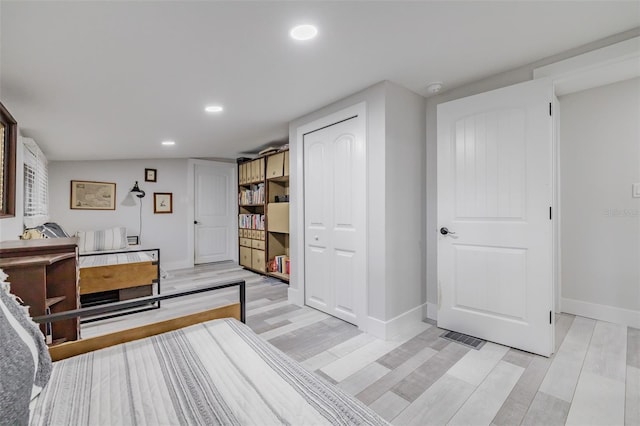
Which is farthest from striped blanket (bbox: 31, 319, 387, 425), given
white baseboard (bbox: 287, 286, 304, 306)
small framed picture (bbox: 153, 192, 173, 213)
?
small framed picture (bbox: 153, 192, 173, 213)

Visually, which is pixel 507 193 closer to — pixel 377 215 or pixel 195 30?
pixel 377 215

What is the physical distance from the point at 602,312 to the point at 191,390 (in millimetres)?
3456

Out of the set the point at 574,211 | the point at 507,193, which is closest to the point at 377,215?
the point at 507,193

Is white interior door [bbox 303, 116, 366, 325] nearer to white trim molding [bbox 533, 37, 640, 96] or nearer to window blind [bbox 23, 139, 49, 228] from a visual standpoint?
white trim molding [bbox 533, 37, 640, 96]

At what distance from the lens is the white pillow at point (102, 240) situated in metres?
4.43

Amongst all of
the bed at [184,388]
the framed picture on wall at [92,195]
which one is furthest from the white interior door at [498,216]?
the framed picture on wall at [92,195]

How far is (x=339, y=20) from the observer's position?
60.2 inches

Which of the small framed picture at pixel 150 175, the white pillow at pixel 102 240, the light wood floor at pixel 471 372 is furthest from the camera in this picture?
the small framed picture at pixel 150 175

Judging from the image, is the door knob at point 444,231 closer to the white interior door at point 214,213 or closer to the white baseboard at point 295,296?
the white baseboard at point 295,296

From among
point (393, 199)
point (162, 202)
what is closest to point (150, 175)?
point (162, 202)

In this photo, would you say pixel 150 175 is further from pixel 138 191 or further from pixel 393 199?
pixel 393 199

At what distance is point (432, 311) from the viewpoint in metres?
2.80

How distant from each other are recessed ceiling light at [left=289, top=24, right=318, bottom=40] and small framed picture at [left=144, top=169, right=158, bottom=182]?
4665 millimetres

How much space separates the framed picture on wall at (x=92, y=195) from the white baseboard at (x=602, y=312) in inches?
254
